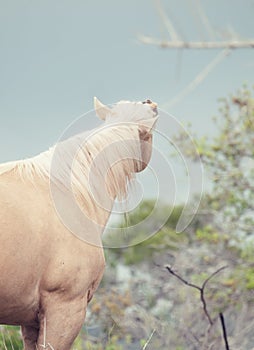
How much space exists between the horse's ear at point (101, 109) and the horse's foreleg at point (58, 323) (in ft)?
4.79

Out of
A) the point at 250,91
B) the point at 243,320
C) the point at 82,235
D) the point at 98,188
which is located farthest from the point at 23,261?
the point at 243,320

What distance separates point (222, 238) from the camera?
10109mm

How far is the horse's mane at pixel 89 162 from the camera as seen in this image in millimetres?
4387

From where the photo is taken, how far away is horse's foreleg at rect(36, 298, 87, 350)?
4.16 metres

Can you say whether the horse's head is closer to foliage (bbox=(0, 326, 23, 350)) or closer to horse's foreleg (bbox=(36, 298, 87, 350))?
horse's foreleg (bbox=(36, 298, 87, 350))

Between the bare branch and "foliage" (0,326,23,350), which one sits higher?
the bare branch

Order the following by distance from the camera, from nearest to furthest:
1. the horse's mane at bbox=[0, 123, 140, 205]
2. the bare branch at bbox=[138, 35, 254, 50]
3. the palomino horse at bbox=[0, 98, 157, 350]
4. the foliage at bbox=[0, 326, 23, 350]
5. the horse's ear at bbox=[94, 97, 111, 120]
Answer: the bare branch at bbox=[138, 35, 254, 50], the palomino horse at bbox=[0, 98, 157, 350], the horse's mane at bbox=[0, 123, 140, 205], the horse's ear at bbox=[94, 97, 111, 120], the foliage at bbox=[0, 326, 23, 350]

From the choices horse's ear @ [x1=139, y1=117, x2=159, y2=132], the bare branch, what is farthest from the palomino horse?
the bare branch

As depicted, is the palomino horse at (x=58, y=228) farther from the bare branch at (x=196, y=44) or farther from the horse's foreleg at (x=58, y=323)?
the bare branch at (x=196, y=44)

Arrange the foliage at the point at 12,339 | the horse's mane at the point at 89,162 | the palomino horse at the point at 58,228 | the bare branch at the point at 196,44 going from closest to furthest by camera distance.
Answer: the bare branch at the point at 196,44, the palomino horse at the point at 58,228, the horse's mane at the point at 89,162, the foliage at the point at 12,339

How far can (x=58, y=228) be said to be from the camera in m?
4.14

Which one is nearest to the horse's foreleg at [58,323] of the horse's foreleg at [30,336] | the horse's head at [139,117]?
the horse's foreleg at [30,336]

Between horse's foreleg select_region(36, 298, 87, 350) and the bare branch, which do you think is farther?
horse's foreleg select_region(36, 298, 87, 350)

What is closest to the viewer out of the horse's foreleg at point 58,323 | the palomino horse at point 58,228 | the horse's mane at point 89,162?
the palomino horse at point 58,228
